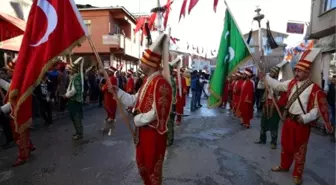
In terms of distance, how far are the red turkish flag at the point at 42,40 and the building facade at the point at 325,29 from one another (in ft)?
45.0

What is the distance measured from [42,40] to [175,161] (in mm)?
3625

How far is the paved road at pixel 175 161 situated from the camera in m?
5.06

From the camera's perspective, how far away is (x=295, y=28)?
1764 cm

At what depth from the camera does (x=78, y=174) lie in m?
5.27

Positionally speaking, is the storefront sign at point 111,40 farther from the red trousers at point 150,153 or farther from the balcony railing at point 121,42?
the red trousers at point 150,153

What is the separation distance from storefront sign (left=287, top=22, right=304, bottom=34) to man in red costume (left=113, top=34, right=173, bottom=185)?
16.2 m

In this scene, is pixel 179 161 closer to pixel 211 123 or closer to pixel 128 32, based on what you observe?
pixel 211 123

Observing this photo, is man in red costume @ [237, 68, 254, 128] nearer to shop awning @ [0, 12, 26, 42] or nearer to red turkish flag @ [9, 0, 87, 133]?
shop awning @ [0, 12, 26, 42]

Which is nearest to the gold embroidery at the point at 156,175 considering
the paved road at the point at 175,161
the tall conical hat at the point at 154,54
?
the tall conical hat at the point at 154,54

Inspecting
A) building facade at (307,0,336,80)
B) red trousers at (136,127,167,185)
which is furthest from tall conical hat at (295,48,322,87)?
building facade at (307,0,336,80)

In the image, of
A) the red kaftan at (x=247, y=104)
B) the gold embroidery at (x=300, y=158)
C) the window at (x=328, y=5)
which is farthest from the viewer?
the window at (x=328, y=5)

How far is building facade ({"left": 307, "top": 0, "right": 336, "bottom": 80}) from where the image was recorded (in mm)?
14465

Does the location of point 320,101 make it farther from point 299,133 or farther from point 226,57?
point 226,57

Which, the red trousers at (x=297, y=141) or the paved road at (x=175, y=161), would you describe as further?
the paved road at (x=175, y=161)
